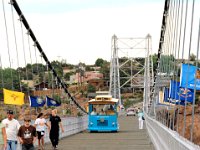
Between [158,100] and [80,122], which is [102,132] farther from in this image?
[158,100]

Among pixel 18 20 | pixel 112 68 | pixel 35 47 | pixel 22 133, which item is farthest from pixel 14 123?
pixel 112 68

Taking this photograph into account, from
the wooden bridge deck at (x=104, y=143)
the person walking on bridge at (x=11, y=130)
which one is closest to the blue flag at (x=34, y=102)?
the wooden bridge deck at (x=104, y=143)

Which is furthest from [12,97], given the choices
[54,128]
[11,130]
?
[11,130]

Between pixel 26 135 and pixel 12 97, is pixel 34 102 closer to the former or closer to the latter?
pixel 12 97

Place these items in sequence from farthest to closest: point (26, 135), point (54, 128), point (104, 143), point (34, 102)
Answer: point (34, 102)
point (104, 143)
point (54, 128)
point (26, 135)

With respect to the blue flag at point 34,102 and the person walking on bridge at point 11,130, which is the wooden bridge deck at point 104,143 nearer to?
the blue flag at point 34,102

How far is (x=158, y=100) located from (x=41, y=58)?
7986mm

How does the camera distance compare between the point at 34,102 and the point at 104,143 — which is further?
the point at 34,102

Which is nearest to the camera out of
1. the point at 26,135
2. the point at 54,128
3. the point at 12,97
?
the point at 26,135

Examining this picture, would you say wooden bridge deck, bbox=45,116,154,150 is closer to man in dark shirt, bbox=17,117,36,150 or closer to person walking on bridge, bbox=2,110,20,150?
man in dark shirt, bbox=17,117,36,150

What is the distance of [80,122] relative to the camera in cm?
4316

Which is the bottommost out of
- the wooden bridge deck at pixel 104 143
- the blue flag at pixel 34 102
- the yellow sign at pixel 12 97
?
the wooden bridge deck at pixel 104 143

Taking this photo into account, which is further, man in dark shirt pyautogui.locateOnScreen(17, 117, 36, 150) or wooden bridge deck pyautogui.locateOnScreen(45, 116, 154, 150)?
wooden bridge deck pyautogui.locateOnScreen(45, 116, 154, 150)

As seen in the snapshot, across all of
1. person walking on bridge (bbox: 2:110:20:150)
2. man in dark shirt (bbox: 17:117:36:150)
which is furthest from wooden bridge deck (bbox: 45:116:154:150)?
person walking on bridge (bbox: 2:110:20:150)
